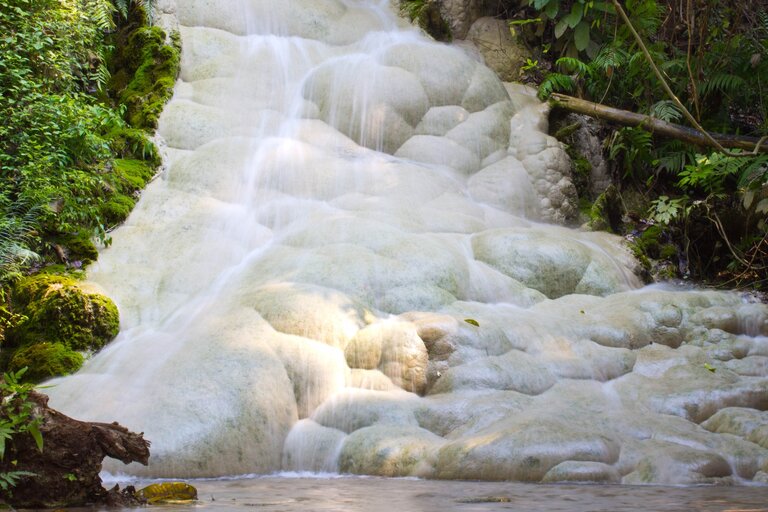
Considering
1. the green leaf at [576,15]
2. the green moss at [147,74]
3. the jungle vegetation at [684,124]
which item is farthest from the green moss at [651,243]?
the green moss at [147,74]

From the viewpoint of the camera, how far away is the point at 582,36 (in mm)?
12055

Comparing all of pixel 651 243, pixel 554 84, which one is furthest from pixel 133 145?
pixel 651 243

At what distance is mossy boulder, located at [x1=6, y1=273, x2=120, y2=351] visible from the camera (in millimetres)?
6969

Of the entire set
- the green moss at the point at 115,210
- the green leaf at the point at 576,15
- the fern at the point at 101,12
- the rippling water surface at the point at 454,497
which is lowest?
the rippling water surface at the point at 454,497

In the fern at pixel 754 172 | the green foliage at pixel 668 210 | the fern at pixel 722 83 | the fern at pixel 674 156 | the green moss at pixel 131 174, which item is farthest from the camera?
the fern at pixel 674 156

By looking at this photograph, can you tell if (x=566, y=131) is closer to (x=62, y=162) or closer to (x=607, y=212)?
(x=607, y=212)

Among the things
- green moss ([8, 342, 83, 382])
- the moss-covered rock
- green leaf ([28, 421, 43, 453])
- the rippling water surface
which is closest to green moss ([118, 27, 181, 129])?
the moss-covered rock

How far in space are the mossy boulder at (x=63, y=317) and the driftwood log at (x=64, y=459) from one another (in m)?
3.48

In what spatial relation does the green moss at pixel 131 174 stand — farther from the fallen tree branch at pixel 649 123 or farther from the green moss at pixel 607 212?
the fallen tree branch at pixel 649 123

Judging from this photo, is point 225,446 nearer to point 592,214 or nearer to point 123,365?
point 123,365

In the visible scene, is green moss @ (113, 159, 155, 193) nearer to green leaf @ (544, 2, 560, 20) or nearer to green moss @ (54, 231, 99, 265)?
green moss @ (54, 231, 99, 265)

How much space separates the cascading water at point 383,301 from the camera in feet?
18.1

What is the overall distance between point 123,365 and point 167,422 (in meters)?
1.17

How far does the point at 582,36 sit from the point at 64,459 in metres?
10.6
